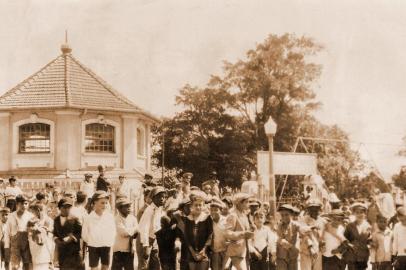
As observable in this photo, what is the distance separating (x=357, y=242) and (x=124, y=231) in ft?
12.7

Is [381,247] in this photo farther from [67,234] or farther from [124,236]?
[67,234]

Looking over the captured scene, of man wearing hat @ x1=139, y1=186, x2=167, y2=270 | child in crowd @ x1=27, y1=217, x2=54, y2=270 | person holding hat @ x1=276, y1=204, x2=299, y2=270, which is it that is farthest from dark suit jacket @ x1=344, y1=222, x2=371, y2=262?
child in crowd @ x1=27, y1=217, x2=54, y2=270

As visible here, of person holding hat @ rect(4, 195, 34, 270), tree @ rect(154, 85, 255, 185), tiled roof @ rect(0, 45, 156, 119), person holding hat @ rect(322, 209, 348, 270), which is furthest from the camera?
tree @ rect(154, 85, 255, 185)

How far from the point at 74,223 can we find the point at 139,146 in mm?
20340

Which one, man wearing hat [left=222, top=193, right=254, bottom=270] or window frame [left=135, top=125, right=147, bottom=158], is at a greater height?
window frame [left=135, top=125, right=147, bottom=158]

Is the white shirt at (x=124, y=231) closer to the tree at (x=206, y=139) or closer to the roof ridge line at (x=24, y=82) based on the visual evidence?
the roof ridge line at (x=24, y=82)

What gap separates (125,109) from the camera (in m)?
27.5

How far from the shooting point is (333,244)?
377 inches

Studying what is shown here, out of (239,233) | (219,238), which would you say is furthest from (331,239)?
(219,238)

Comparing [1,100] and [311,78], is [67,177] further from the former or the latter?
[311,78]

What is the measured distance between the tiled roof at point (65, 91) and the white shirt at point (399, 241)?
735 inches

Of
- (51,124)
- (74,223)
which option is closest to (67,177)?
(51,124)

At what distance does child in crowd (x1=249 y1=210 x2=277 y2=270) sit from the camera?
10.1 metres

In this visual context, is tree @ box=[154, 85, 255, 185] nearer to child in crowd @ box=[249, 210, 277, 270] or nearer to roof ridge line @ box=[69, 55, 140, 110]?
roof ridge line @ box=[69, 55, 140, 110]
